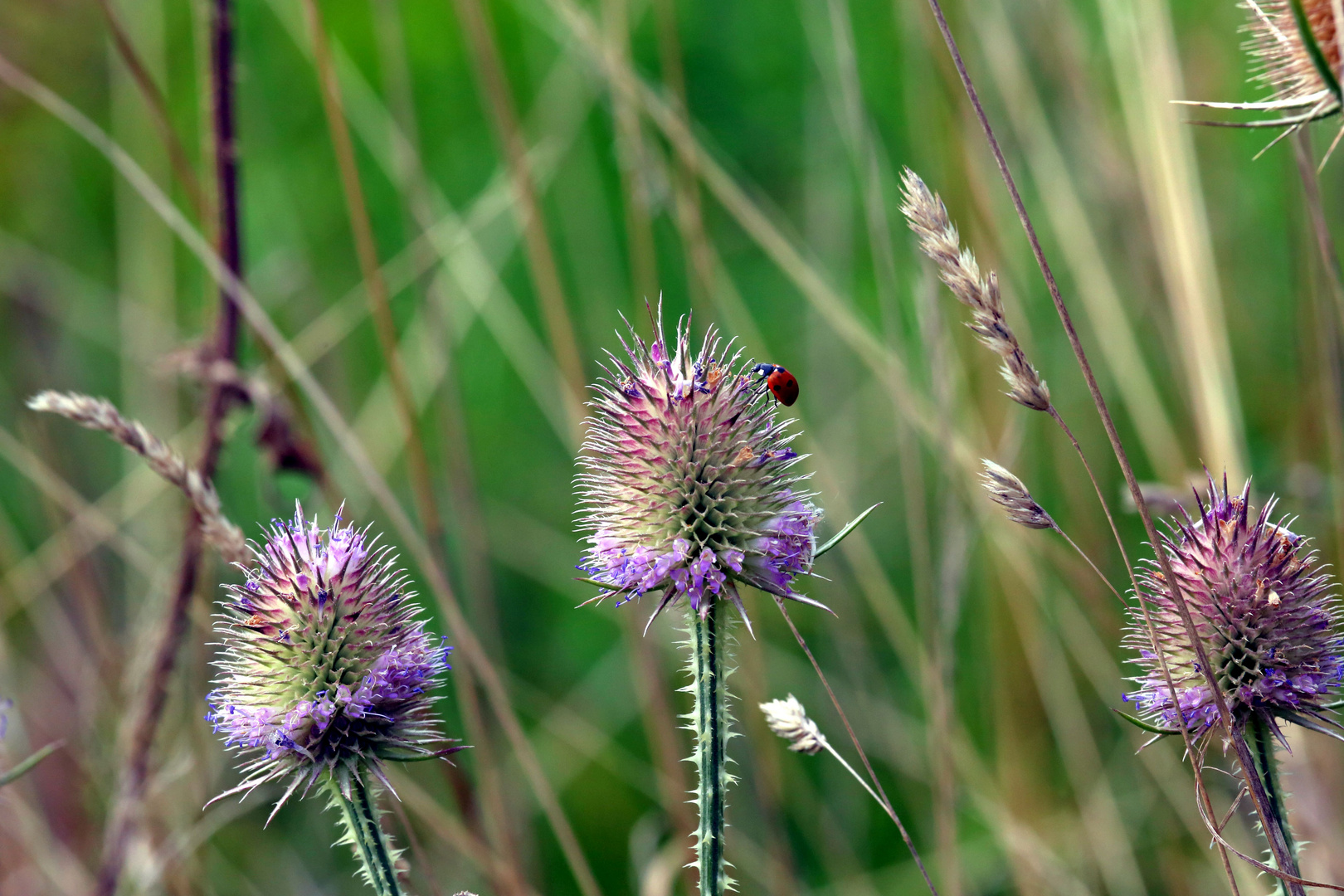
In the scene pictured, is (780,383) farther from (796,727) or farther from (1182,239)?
(1182,239)

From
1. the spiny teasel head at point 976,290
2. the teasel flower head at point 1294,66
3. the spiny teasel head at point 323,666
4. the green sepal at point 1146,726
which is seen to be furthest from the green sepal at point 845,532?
the teasel flower head at point 1294,66

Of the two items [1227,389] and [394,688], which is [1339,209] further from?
[394,688]

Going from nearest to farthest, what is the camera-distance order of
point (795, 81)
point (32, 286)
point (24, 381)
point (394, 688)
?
point (394, 688)
point (32, 286)
point (24, 381)
point (795, 81)

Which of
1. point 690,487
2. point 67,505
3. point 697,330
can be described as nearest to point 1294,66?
point 690,487

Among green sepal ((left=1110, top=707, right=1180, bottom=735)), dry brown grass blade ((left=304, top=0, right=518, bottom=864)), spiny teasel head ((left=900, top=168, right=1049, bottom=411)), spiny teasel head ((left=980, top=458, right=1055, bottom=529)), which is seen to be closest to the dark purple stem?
dry brown grass blade ((left=304, top=0, right=518, bottom=864))

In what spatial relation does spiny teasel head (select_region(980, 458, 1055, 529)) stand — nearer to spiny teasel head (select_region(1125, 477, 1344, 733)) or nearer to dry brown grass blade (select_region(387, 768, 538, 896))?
spiny teasel head (select_region(1125, 477, 1344, 733))

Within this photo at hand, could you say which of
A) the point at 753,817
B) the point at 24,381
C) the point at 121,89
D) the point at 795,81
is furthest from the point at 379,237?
the point at 753,817
